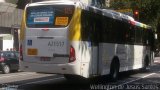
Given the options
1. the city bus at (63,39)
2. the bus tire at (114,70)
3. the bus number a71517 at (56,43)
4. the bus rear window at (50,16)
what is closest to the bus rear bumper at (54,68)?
the city bus at (63,39)

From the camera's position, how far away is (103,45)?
17.4 metres

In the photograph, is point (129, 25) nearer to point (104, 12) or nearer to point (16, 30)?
point (104, 12)

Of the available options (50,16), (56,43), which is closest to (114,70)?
(56,43)

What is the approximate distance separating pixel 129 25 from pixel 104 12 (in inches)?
166

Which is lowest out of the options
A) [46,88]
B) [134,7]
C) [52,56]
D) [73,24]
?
[46,88]

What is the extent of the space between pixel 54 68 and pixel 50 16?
194cm

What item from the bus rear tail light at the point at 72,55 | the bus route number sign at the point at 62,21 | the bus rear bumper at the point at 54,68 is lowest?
the bus rear bumper at the point at 54,68

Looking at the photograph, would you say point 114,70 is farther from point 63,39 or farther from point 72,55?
point 63,39

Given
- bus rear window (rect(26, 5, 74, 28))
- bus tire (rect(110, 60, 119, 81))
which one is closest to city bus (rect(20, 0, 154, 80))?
bus rear window (rect(26, 5, 74, 28))

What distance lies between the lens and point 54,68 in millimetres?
14766

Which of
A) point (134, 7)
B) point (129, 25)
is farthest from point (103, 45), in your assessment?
point (134, 7)

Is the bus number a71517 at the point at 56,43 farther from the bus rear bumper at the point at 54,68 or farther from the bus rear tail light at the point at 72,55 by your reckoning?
the bus rear bumper at the point at 54,68

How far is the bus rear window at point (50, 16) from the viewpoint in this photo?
1498 centimetres

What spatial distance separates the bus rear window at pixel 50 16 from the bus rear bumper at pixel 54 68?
4.74ft
